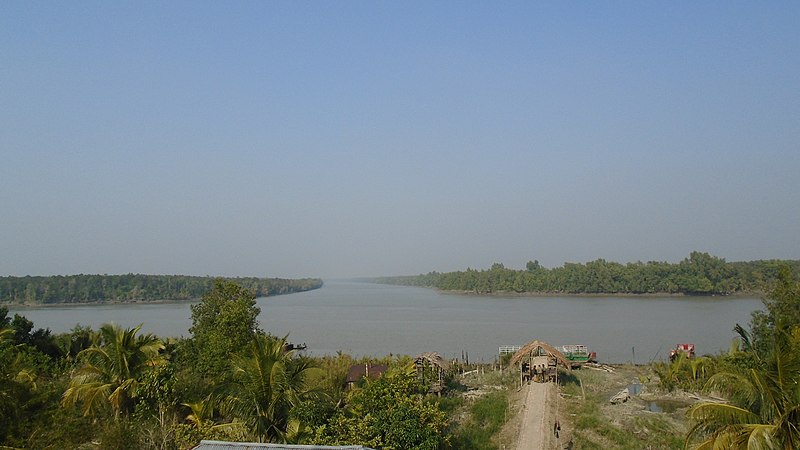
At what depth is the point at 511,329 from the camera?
45.9 m

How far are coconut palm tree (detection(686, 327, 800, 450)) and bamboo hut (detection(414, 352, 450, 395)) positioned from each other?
11976mm

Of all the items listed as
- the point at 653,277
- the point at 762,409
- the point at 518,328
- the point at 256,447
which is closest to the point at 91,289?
the point at 518,328

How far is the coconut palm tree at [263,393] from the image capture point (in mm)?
10641

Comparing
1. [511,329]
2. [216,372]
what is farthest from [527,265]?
[216,372]

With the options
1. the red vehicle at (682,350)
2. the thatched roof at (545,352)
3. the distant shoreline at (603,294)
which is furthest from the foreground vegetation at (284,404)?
the distant shoreline at (603,294)

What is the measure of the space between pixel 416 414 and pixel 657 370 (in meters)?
16.0

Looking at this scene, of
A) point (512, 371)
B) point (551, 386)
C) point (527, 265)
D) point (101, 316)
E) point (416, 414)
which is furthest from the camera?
point (527, 265)

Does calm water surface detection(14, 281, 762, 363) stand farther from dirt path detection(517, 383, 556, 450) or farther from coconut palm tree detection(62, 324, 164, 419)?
coconut palm tree detection(62, 324, 164, 419)

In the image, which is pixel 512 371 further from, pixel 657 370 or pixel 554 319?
pixel 554 319

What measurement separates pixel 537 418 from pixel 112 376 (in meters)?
11.2

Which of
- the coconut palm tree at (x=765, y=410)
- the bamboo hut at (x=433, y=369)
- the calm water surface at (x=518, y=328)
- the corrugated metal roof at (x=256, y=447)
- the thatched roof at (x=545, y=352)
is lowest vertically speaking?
the calm water surface at (x=518, y=328)

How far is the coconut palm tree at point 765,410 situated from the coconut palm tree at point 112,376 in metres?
11.2

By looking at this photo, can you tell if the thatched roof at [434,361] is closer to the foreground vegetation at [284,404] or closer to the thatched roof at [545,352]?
the foreground vegetation at [284,404]

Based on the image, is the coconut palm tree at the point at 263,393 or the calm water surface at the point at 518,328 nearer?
the coconut palm tree at the point at 263,393
